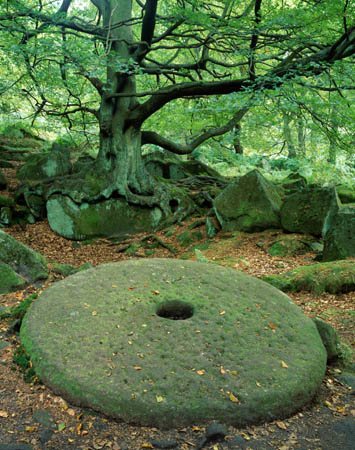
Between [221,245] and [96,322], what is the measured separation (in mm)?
4696

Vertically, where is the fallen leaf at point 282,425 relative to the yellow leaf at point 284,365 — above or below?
below

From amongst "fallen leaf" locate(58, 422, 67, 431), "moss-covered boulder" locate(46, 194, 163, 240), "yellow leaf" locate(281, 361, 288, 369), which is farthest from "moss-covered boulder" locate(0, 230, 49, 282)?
"moss-covered boulder" locate(46, 194, 163, 240)

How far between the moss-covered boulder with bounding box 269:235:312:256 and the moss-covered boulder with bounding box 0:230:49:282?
14.0 feet

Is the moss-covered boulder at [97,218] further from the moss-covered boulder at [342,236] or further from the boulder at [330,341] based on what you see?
the boulder at [330,341]

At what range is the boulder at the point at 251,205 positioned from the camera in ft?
25.2

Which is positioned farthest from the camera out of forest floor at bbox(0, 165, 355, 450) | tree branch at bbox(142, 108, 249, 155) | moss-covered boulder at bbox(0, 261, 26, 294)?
tree branch at bbox(142, 108, 249, 155)

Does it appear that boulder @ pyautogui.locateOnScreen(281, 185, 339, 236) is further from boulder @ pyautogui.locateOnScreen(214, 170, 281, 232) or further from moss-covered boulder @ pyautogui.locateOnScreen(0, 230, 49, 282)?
moss-covered boulder @ pyautogui.locateOnScreen(0, 230, 49, 282)

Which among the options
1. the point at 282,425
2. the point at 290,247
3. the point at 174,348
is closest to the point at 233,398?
the point at 282,425

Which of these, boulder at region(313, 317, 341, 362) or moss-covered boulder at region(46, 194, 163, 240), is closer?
boulder at region(313, 317, 341, 362)

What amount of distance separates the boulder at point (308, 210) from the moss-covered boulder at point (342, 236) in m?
1.04

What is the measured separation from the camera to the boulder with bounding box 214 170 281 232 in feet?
25.2

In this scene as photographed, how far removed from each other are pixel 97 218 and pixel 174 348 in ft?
23.1

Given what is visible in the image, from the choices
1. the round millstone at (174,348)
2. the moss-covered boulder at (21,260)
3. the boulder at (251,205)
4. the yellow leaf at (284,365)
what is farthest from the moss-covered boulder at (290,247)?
the moss-covered boulder at (21,260)

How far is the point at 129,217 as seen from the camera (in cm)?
987
